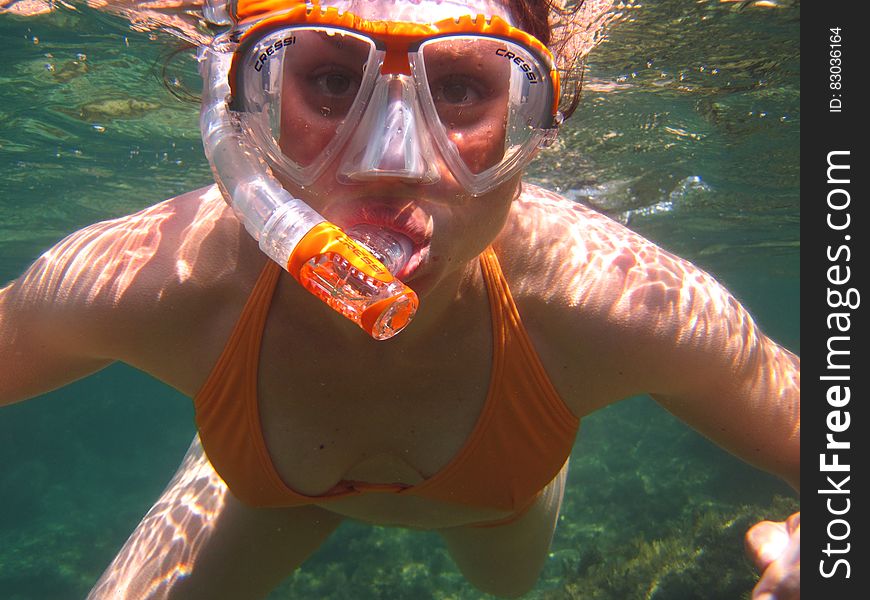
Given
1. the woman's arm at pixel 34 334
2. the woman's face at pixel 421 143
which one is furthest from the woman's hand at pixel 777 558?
the woman's arm at pixel 34 334

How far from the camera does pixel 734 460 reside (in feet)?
53.8

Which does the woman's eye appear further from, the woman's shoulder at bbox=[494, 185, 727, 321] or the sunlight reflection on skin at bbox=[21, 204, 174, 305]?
the sunlight reflection on skin at bbox=[21, 204, 174, 305]

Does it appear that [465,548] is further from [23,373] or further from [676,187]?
[676,187]

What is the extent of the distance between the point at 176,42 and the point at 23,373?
6.49 meters

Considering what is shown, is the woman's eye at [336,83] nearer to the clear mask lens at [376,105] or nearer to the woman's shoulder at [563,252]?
the clear mask lens at [376,105]

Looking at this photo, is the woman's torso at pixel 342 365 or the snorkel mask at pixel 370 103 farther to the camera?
the woman's torso at pixel 342 365

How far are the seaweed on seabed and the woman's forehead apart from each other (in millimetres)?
10621

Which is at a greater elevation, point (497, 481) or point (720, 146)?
point (720, 146)

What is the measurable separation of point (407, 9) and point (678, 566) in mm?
11511

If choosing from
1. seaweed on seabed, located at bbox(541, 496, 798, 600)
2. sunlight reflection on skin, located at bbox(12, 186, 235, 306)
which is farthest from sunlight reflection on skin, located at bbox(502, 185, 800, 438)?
seaweed on seabed, located at bbox(541, 496, 798, 600)

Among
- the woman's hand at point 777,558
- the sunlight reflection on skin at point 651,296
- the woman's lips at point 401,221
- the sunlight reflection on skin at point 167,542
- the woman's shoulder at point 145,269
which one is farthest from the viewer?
the sunlight reflection on skin at point 167,542

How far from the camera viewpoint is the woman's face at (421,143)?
6.21 feet

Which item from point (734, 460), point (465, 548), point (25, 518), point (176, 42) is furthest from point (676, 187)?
point (25, 518)

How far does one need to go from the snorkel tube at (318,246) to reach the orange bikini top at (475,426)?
0.59m
